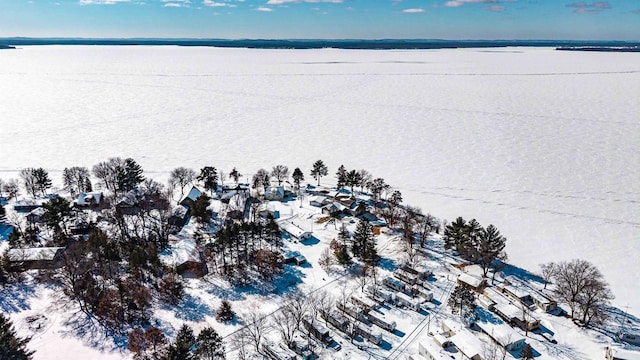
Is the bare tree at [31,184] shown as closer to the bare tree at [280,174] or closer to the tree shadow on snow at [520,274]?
the bare tree at [280,174]

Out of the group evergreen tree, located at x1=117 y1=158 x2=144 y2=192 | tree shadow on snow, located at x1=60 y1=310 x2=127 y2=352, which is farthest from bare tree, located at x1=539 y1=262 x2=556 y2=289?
evergreen tree, located at x1=117 y1=158 x2=144 y2=192

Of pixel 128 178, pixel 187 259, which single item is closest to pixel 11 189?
pixel 128 178

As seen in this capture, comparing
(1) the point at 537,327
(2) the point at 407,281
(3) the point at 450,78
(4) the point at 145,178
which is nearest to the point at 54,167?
(4) the point at 145,178

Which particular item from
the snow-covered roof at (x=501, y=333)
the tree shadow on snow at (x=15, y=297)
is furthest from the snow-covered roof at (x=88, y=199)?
the snow-covered roof at (x=501, y=333)

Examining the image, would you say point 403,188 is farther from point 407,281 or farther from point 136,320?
point 136,320

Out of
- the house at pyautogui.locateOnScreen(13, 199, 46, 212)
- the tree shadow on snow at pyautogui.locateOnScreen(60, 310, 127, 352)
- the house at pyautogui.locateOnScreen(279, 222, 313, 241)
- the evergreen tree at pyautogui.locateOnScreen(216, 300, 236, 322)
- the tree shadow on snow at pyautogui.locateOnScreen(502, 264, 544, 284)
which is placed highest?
the house at pyautogui.locateOnScreen(13, 199, 46, 212)

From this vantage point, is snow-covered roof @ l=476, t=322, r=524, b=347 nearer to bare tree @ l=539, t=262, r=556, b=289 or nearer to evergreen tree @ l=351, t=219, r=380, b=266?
bare tree @ l=539, t=262, r=556, b=289
